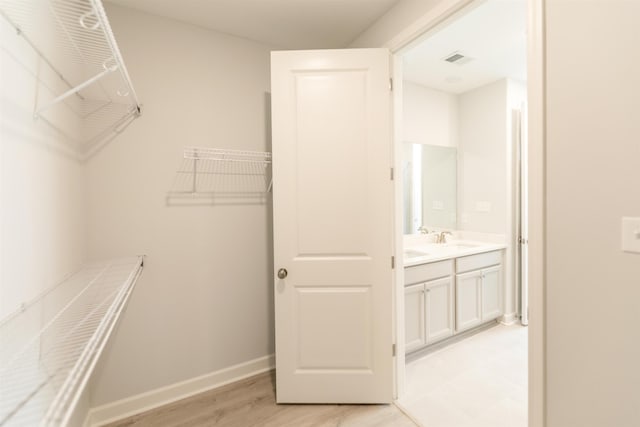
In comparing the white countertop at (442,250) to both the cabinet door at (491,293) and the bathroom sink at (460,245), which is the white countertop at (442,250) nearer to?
the bathroom sink at (460,245)

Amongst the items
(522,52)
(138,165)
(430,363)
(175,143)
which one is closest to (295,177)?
(175,143)

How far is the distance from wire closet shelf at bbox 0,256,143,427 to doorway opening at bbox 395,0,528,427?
5.36 ft

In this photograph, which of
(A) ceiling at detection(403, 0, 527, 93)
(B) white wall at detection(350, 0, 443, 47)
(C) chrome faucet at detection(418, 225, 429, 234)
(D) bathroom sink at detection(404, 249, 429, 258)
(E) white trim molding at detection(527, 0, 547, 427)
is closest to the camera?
(E) white trim molding at detection(527, 0, 547, 427)

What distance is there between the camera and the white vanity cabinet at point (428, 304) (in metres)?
2.37

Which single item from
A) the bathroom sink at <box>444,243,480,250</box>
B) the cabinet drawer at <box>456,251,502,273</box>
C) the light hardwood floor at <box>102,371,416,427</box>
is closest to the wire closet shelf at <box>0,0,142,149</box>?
the light hardwood floor at <box>102,371,416,427</box>

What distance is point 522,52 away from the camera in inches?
99.9

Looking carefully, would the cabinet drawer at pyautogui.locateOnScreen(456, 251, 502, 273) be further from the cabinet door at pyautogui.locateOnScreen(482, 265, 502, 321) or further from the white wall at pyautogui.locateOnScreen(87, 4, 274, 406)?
the white wall at pyautogui.locateOnScreen(87, 4, 274, 406)

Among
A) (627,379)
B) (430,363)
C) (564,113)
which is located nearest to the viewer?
(627,379)

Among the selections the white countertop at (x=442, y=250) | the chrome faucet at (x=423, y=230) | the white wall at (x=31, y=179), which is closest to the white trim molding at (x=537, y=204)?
the white countertop at (x=442, y=250)

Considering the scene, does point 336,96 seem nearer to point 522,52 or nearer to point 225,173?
point 225,173

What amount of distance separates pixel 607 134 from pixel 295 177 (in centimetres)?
142

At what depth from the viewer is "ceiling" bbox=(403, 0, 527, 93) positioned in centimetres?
198

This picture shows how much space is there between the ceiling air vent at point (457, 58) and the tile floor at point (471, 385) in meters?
2.58

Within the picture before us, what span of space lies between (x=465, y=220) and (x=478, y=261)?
28.0 inches
